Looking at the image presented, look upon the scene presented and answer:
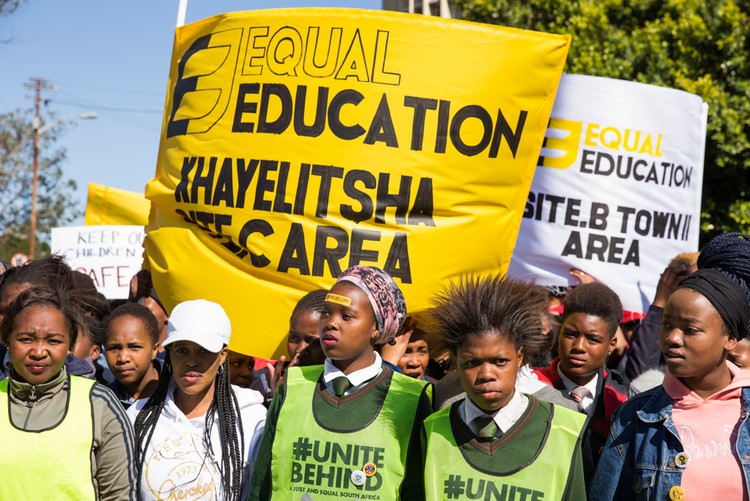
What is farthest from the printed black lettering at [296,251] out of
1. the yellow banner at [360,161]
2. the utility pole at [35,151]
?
the utility pole at [35,151]

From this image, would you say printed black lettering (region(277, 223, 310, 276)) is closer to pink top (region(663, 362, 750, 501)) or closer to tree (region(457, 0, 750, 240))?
pink top (region(663, 362, 750, 501))

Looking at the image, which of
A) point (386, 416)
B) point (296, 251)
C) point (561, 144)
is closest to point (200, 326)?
point (386, 416)

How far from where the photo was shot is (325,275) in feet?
14.9

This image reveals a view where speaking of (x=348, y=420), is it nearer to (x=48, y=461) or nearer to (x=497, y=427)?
(x=497, y=427)

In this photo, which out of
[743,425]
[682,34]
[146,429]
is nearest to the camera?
[743,425]

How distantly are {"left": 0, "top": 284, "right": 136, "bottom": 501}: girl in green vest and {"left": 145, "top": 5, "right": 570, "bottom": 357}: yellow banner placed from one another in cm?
140

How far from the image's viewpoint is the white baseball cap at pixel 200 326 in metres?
3.46

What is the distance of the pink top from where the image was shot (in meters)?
2.82

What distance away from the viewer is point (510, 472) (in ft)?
9.77

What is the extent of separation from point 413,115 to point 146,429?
6.72 feet

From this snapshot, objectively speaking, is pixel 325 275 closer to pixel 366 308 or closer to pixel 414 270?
pixel 414 270

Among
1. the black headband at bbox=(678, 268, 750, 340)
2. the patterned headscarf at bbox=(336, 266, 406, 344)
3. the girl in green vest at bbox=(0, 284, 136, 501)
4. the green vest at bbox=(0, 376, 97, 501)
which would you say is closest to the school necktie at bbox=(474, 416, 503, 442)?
the patterned headscarf at bbox=(336, 266, 406, 344)


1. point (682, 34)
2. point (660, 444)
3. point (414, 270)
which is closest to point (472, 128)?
point (414, 270)

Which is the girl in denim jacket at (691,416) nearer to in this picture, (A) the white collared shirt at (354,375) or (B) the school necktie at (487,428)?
(B) the school necktie at (487,428)
